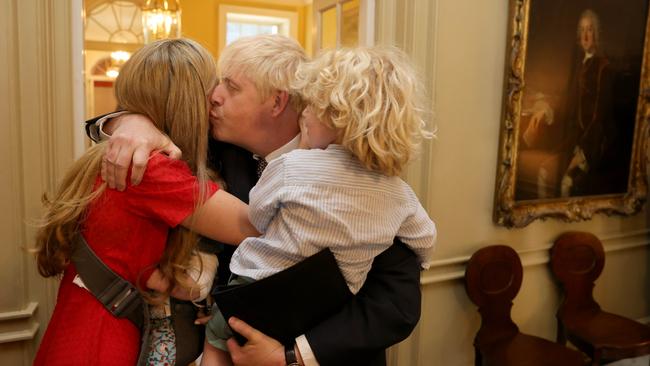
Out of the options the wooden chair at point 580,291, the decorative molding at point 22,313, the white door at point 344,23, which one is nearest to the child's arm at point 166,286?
the decorative molding at point 22,313

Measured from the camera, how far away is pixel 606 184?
380 cm

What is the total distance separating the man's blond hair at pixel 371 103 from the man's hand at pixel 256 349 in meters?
0.46

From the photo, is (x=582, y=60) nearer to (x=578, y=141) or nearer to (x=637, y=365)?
(x=578, y=141)

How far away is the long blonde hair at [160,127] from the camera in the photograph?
1292 millimetres

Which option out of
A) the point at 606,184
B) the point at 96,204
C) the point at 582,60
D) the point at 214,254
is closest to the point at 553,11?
the point at 582,60

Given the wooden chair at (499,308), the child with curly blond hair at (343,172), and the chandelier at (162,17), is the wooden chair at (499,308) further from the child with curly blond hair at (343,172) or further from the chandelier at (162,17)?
the chandelier at (162,17)

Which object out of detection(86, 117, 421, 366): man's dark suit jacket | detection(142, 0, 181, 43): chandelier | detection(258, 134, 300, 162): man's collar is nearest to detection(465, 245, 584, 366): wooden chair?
detection(86, 117, 421, 366): man's dark suit jacket

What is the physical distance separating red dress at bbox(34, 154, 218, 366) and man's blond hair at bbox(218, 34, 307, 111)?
337mm

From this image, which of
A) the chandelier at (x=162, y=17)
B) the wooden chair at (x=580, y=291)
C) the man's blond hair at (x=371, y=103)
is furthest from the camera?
the chandelier at (x=162, y=17)

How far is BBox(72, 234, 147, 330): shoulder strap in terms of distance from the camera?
130cm

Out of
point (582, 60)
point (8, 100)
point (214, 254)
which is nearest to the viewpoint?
point (214, 254)

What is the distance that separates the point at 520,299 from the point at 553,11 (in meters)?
1.79

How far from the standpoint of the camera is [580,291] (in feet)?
11.9

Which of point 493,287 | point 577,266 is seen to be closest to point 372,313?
point 493,287
